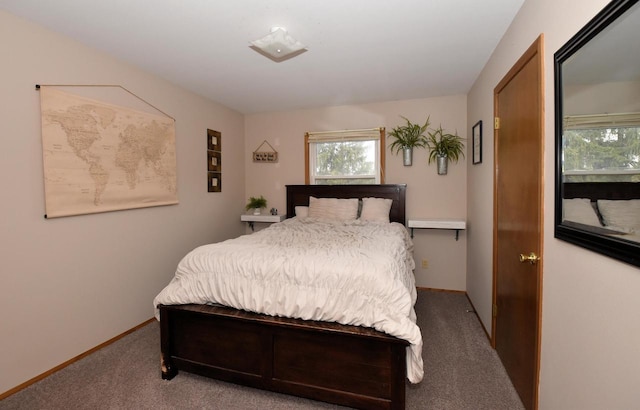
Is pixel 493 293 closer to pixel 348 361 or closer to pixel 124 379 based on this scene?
pixel 348 361

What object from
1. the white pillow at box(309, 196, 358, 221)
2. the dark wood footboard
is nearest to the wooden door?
the dark wood footboard

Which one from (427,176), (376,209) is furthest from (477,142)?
(376,209)

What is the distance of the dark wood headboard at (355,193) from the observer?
3.85 meters

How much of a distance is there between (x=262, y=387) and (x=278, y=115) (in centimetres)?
361

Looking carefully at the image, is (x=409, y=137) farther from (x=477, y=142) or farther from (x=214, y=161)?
(x=214, y=161)

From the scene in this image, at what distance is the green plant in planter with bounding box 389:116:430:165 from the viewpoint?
380cm

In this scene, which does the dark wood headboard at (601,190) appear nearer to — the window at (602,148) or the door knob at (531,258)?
the window at (602,148)

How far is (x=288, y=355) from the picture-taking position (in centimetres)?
182

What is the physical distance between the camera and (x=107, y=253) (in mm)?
2572

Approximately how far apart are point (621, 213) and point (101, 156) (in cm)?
321

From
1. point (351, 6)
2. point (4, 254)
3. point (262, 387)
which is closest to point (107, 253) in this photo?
point (4, 254)

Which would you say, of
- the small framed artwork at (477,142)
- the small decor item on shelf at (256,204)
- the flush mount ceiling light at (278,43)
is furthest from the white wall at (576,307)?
the small decor item on shelf at (256,204)

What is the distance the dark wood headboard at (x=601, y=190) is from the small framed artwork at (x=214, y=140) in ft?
11.9

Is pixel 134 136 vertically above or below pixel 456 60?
below
